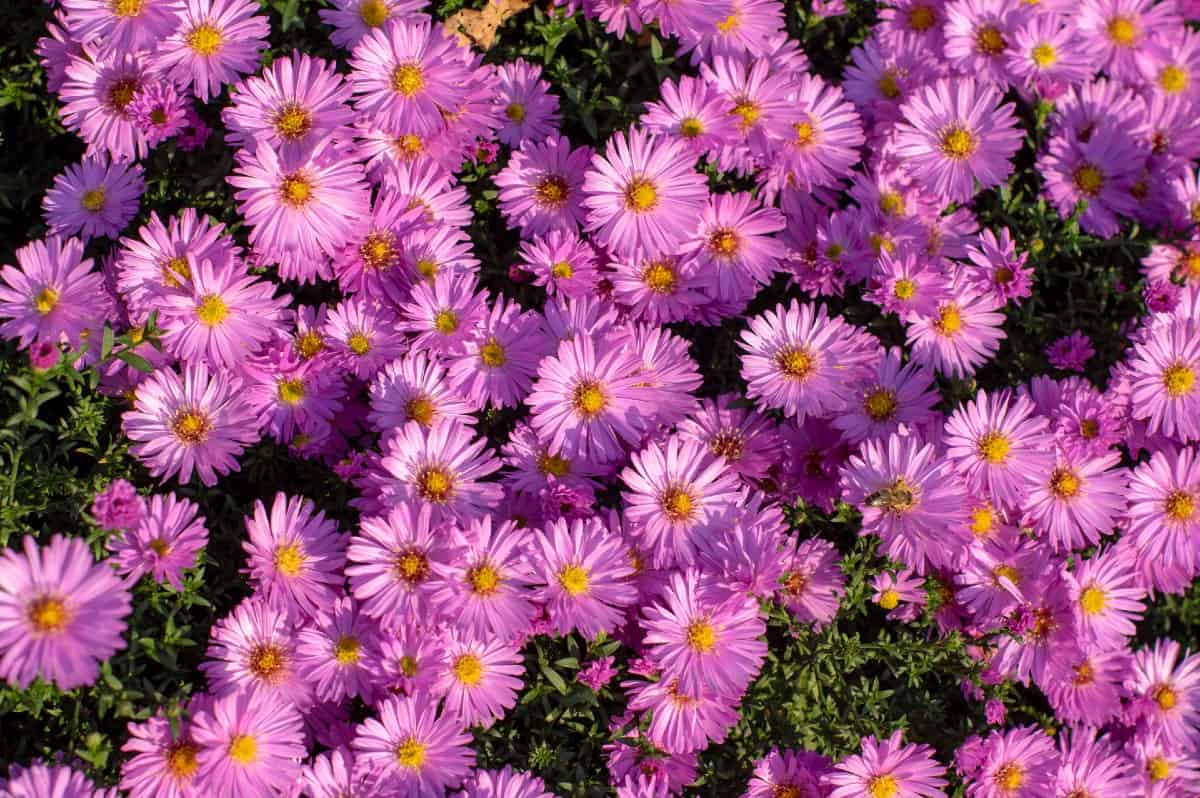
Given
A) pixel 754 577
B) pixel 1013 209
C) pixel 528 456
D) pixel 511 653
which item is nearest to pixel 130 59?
pixel 528 456

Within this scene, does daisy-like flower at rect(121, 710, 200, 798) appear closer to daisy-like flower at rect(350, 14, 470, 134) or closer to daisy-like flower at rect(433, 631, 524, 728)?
daisy-like flower at rect(433, 631, 524, 728)

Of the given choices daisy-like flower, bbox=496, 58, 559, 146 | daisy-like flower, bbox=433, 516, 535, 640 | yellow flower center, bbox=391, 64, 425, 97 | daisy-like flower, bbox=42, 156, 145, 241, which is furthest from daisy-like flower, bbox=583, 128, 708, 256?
daisy-like flower, bbox=42, 156, 145, 241

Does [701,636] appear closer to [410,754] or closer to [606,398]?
[606,398]

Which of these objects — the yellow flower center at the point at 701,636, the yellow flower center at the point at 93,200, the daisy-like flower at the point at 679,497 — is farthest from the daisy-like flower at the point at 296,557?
the yellow flower center at the point at 93,200

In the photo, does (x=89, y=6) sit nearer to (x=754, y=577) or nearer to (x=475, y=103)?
(x=475, y=103)

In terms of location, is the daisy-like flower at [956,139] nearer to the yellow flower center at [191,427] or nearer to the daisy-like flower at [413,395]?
the daisy-like flower at [413,395]

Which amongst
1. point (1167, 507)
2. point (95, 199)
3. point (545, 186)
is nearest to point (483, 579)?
point (545, 186)

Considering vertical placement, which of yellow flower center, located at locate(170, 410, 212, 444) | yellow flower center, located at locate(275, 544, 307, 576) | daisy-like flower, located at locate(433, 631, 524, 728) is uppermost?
yellow flower center, located at locate(170, 410, 212, 444)
